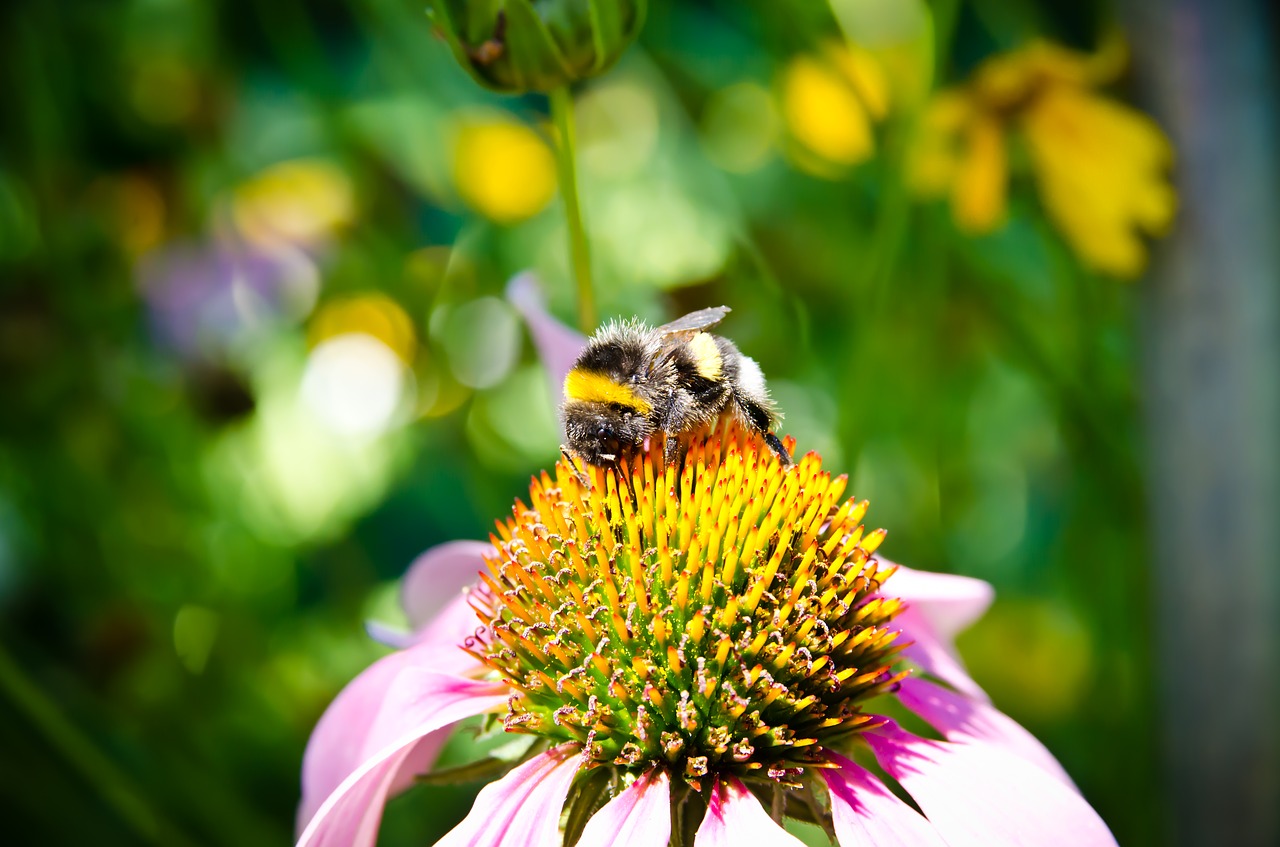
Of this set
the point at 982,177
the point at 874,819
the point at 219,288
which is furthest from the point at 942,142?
the point at 219,288

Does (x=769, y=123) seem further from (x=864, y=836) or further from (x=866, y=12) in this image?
(x=864, y=836)

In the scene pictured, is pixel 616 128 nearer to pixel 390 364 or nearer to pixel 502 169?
pixel 502 169

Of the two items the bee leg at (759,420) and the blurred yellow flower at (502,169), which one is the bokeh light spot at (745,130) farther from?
the bee leg at (759,420)

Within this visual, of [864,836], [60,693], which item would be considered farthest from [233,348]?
[864,836]

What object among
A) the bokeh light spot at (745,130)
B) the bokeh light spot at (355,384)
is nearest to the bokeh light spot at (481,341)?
the bokeh light spot at (355,384)

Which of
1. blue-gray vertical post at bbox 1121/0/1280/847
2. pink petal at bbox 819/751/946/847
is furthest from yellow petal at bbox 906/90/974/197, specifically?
pink petal at bbox 819/751/946/847

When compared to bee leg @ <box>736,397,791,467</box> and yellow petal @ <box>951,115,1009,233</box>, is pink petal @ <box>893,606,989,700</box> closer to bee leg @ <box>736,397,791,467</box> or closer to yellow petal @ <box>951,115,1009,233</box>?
bee leg @ <box>736,397,791,467</box>

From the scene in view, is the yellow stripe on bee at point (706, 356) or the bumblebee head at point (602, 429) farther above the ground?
the yellow stripe on bee at point (706, 356)
